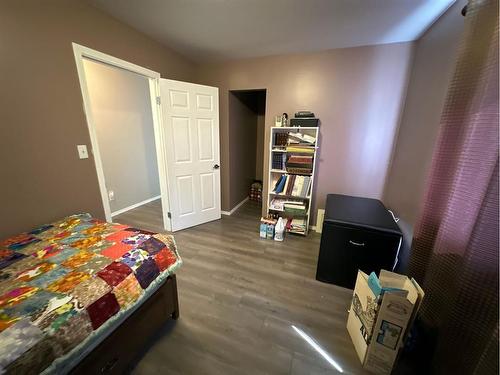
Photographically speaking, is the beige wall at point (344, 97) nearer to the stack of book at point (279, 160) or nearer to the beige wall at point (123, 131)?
the stack of book at point (279, 160)

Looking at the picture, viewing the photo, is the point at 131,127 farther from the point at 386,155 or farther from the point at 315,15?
the point at 386,155

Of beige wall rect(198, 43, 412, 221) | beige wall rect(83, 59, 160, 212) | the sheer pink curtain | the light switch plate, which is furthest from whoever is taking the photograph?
beige wall rect(83, 59, 160, 212)

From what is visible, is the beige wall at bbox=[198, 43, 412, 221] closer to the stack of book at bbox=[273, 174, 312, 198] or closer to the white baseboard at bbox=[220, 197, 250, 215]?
the stack of book at bbox=[273, 174, 312, 198]

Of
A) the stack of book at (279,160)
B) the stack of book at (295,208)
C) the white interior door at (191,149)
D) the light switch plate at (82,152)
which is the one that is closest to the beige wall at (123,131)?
the white interior door at (191,149)

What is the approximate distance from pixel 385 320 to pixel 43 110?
8.75 feet

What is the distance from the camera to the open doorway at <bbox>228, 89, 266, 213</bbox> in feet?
10.3

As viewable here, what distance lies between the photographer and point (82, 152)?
170cm

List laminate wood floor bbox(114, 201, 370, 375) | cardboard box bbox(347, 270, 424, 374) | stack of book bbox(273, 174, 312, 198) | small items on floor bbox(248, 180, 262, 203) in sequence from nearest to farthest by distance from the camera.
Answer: cardboard box bbox(347, 270, 424, 374)
laminate wood floor bbox(114, 201, 370, 375)
stack of book bbox(273, 174, 312, 198)
small items on floor bbox(248, 180, 262, 203)

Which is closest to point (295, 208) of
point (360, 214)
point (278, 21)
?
point (360, 214)

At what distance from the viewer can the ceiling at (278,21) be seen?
1.55 metres

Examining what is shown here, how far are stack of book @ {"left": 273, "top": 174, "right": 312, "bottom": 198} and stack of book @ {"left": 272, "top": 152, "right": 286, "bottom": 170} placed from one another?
0.48 ft

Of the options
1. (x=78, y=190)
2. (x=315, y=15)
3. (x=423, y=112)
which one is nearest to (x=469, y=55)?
(x=423, y=112)

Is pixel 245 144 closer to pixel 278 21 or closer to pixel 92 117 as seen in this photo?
pixel 278 21

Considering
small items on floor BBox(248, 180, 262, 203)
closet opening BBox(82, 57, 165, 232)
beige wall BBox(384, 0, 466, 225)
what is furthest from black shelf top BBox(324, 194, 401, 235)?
closet opening BBox(82, 57, 165, 232)
